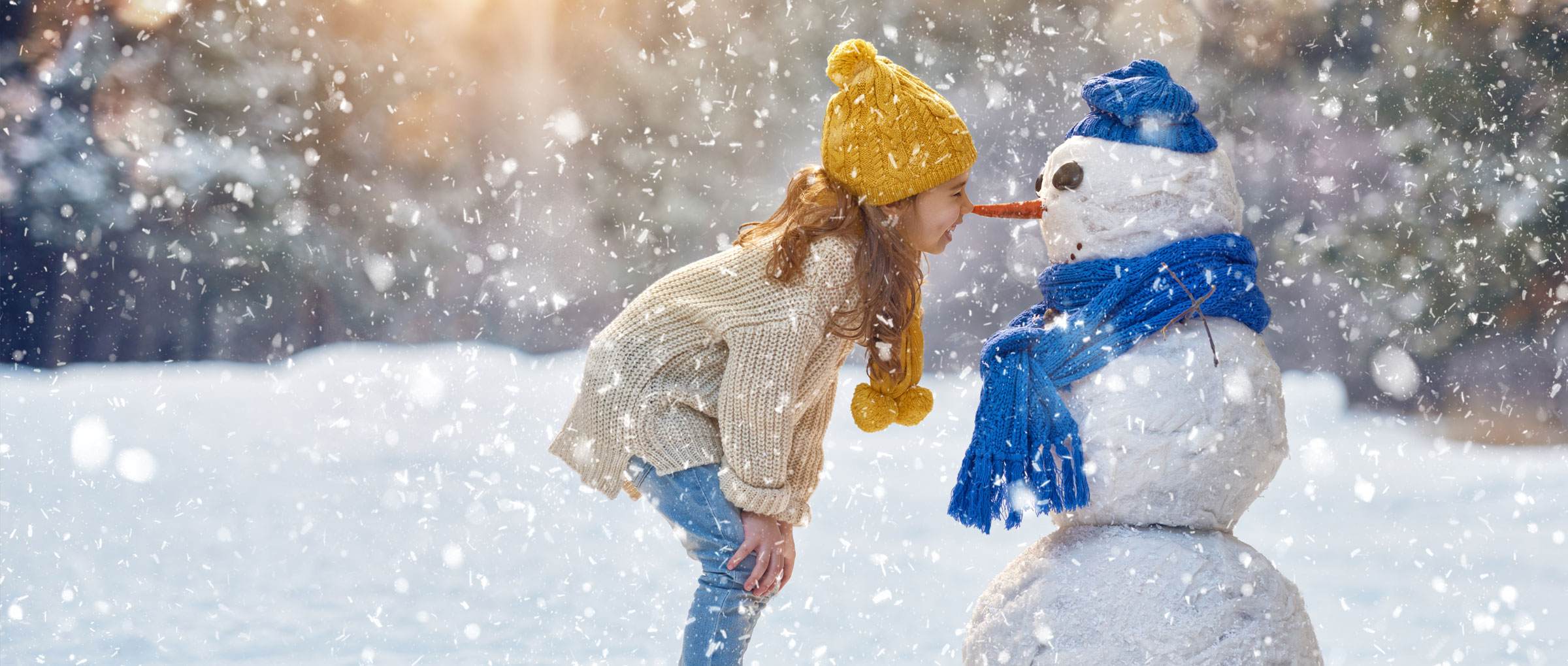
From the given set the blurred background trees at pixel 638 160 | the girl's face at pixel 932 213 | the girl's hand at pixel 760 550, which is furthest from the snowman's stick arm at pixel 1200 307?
the blurred background trees at pixel 638 160

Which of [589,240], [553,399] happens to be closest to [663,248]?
[589,240]

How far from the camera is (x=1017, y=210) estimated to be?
167 cm

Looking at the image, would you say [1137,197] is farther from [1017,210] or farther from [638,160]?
[638,160]

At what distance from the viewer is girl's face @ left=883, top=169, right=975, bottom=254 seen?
1.58m

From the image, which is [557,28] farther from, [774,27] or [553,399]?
[553,399]

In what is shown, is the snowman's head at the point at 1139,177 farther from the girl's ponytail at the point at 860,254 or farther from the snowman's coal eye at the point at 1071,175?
the girl's ponytail at the point at 860,254

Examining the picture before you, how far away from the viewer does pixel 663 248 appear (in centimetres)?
586

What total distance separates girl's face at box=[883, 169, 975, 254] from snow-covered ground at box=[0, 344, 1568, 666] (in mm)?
1182

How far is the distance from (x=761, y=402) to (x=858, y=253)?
237 millimetres

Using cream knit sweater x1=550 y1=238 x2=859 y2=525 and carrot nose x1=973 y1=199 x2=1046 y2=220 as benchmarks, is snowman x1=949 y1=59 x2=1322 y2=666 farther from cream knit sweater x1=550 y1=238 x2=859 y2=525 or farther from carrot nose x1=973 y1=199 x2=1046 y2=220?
cream knit sweater x1=550 y1=238 x2=859 y2=525

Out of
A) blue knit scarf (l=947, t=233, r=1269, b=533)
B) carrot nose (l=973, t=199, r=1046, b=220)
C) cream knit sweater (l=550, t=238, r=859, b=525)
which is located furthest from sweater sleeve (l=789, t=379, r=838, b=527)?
carrot nose (l=973, t=199, r=1046, b=220)

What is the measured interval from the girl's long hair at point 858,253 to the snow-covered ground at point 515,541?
1.13m

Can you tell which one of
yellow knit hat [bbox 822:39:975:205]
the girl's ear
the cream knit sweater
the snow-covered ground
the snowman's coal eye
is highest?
yellow knit hat [bbox 822:39:975:205]

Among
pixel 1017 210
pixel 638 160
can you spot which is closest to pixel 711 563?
pixel 1017 210
